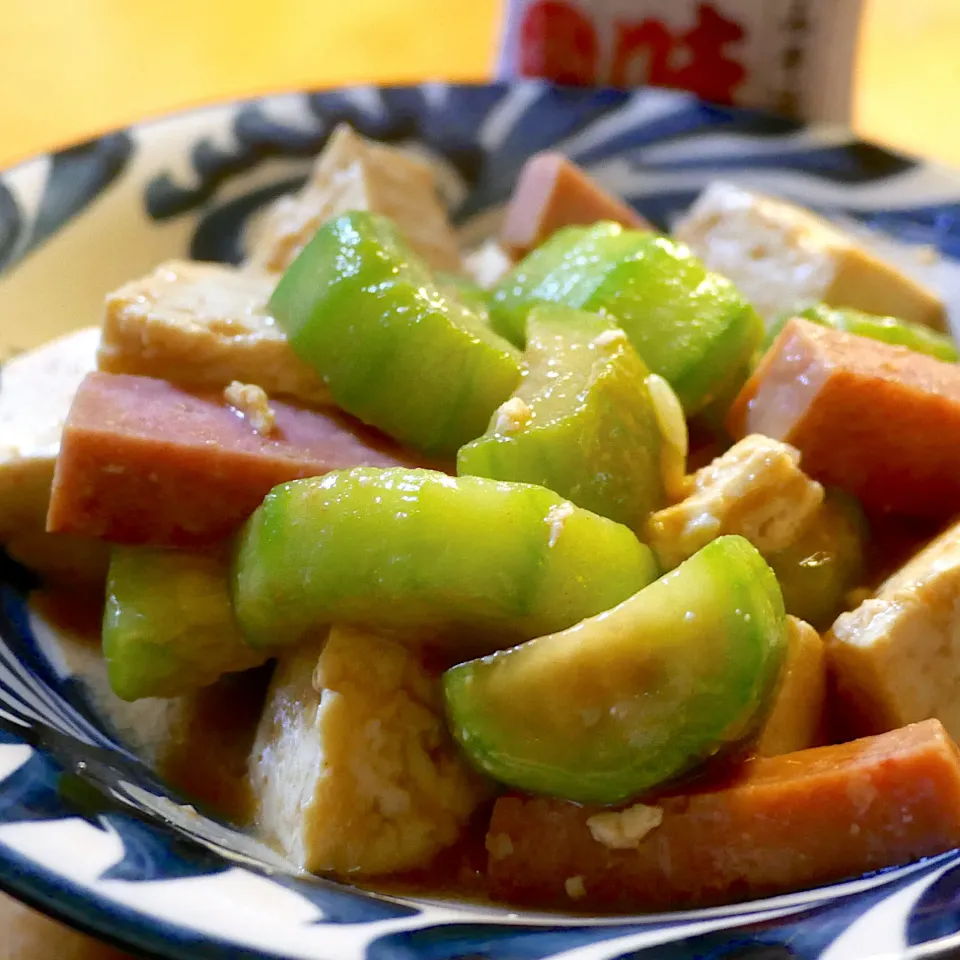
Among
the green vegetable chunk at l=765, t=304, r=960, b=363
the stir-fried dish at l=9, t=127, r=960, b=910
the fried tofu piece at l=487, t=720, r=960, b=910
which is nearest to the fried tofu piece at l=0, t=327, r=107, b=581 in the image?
the stir-fried dish at l=9, t=127, r=960, b=910

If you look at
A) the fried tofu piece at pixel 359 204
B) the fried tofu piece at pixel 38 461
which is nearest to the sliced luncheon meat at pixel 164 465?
the fried tofu piece at pixel 38 461

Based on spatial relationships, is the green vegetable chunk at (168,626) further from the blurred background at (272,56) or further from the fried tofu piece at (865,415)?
the blurred background at (272,56)

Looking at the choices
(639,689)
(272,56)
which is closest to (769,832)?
(639,689)

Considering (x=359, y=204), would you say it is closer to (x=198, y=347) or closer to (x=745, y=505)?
(x=198, y=347)

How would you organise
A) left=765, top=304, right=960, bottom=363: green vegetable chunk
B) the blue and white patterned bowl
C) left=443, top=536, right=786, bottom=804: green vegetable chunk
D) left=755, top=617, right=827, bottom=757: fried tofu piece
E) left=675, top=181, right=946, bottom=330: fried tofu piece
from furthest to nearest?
left=675, top=181, right=946, bottom=330: fried tofu piece, left=765, top=304, right=960, bottom=363: green vegetable chunk, left=755, top=617, right=827, bottom=757: fried tofu piece, left=443, top=536, right=786, bottom=804: green vegetable chunk, the blue and white patterned bowl

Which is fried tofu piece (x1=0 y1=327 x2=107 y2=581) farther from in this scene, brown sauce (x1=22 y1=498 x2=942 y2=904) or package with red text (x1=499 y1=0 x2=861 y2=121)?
package with red text (x1=499 y1=0 x2=861 y2=121)

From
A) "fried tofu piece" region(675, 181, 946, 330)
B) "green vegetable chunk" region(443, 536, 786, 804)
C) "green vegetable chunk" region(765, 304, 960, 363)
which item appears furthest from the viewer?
"fried tofu piece" region(675, 181, 946, 330)
